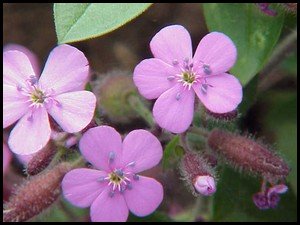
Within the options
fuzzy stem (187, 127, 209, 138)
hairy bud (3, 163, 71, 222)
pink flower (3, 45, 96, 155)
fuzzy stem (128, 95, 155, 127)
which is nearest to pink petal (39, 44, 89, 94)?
pink flower (3, 45, 96, 155)

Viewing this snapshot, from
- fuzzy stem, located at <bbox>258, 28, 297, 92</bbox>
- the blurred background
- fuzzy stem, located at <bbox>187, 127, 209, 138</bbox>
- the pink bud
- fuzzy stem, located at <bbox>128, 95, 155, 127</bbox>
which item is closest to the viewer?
the pink bud

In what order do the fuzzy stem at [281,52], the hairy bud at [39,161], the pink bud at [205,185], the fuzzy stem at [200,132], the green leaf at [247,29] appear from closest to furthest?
the pink bud at [205,185] → the hairy bud at [39,161] → the fuzzy stem at [200,132] → the green leaf at [247,29] → the fuzzy stem at [281,52]

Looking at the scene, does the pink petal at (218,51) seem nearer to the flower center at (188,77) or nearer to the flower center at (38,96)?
the flower center at (188,77)

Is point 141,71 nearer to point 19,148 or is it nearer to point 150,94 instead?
point 150,94

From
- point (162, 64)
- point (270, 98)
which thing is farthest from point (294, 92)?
point (162, 64)

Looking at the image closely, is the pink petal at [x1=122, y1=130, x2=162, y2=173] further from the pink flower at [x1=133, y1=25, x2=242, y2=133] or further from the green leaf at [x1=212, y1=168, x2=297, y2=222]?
the green leaf at [x1=212, y1=168, x2=297, y2=222]

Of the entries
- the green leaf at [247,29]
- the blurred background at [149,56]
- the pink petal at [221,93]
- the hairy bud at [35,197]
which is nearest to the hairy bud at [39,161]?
the hairy bud at [35,197]

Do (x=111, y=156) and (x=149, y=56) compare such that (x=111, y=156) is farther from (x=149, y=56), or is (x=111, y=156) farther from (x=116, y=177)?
(x=149, y=56)

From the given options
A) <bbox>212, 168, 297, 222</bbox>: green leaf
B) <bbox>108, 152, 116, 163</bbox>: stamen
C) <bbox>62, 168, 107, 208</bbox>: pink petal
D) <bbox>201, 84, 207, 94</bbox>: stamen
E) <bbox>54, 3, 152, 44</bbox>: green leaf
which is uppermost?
<bbox>54, 3, 152, 44</bbox>: green leaf
